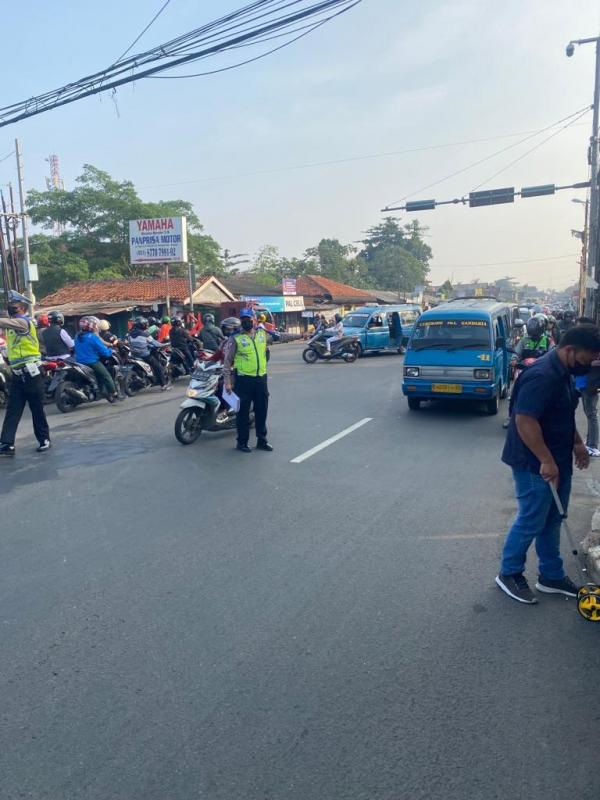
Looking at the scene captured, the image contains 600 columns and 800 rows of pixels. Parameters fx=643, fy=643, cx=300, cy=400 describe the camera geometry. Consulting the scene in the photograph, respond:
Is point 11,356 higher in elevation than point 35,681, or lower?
higher

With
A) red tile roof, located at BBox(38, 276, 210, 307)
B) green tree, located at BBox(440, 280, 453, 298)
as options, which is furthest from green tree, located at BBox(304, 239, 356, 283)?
red tile roof, located at BBox(38, 276, 210, 307)

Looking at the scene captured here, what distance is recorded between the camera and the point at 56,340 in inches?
470

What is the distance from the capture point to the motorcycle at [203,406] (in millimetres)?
8797

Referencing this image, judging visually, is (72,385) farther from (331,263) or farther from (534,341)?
(331,263)

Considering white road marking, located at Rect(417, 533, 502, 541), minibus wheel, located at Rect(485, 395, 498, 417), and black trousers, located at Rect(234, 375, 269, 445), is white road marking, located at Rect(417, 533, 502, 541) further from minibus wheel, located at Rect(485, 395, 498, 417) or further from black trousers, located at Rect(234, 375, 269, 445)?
minibus wheel, located at Rect(485, 395, 498, 417)

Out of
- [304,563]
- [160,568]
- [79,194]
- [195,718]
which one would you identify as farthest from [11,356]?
[79,194]

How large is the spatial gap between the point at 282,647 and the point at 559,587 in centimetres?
191

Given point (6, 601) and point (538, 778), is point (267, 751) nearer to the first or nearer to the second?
point (538, 778)

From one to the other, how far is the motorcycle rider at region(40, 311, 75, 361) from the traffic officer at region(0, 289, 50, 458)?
3753mm

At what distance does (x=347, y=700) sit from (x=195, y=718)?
28.4 inches

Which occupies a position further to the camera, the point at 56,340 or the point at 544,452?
the point at 56,340

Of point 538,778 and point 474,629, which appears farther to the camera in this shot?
point 474,629

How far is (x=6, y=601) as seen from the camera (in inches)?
165

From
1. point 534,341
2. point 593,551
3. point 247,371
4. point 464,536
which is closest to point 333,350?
point 534,341
